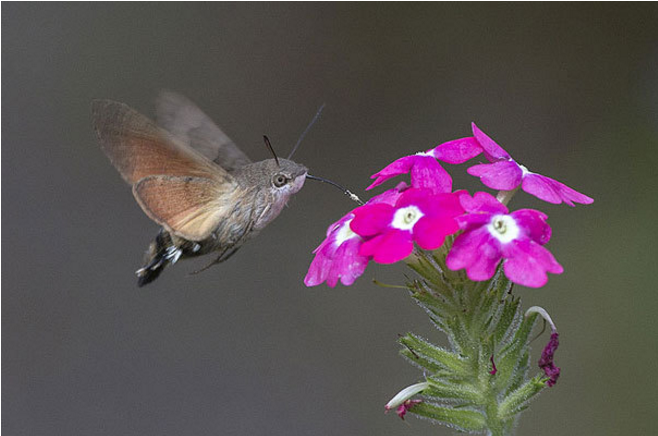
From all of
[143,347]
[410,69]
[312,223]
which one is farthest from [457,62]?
[143,347]

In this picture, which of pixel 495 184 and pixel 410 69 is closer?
pixel 495 184

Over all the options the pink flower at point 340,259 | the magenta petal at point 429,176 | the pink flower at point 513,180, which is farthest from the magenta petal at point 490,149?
the pink flower at point 340,259

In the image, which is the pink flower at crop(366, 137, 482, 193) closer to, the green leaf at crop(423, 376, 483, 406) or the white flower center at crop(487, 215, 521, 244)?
the white flower center at crop(487, 215, 521, 244)

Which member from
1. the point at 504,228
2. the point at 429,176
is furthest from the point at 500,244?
the point at 429,176

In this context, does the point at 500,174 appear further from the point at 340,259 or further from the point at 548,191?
the point at 340,259

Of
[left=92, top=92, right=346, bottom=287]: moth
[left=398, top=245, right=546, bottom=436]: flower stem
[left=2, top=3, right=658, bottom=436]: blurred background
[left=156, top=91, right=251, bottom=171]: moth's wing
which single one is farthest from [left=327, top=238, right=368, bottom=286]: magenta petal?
[left=2, top=3, right=658, bottom=436]: blurred background

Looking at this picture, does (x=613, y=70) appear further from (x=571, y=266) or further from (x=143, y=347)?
(x=143, y=347)
